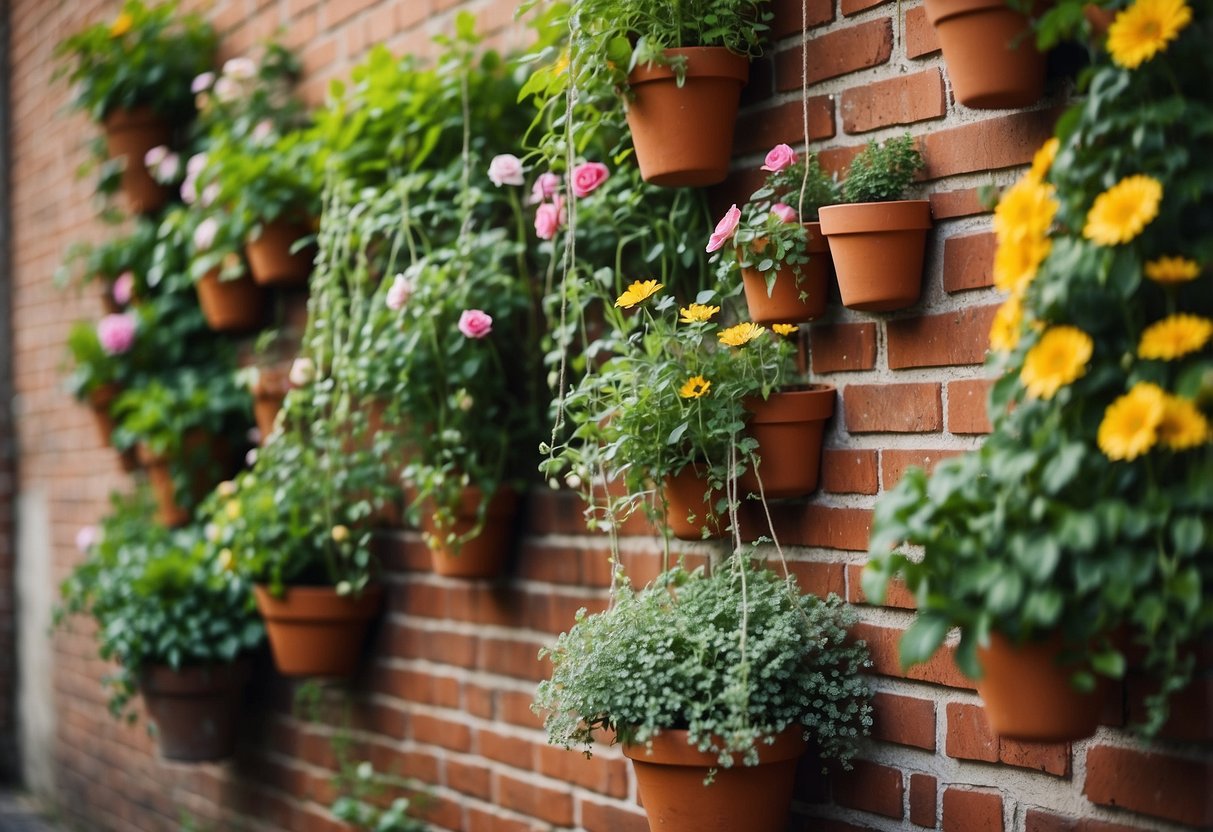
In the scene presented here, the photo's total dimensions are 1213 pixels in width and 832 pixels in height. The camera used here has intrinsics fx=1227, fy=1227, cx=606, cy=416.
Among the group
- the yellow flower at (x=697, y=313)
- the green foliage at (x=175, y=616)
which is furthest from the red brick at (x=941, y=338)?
the green foliage at (x=175, y=616)

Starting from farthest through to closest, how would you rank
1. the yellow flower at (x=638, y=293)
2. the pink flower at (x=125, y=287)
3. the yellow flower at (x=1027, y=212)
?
the pink flower at (x=125, y=287) < the yellow flower at (x=638, y=293) < the yellow flower at (x=1027, y=212)

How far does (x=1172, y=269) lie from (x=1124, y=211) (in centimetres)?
7

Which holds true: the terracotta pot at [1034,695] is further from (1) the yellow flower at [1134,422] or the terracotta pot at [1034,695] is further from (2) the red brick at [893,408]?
(2) the red brick at [893,408]

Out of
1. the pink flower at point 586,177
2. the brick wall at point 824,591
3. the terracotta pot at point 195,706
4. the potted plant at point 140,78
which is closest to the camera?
the brick wall at point 824,591

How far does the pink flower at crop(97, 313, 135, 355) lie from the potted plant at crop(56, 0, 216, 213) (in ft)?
1.09

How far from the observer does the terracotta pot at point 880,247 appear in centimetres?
153

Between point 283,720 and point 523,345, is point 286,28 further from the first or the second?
point 283,720

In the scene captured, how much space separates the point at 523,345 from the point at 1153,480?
51.3 inches

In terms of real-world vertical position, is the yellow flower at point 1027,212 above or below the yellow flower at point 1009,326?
above

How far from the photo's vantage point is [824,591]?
1735 millimetres

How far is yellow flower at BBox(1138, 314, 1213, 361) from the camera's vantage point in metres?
1.12

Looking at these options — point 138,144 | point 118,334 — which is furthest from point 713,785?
point 138,144

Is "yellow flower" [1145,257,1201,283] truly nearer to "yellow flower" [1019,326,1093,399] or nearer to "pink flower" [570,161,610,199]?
"yellow flower" [1019,326,1093,399]

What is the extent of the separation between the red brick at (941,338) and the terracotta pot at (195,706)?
6.25 ft
